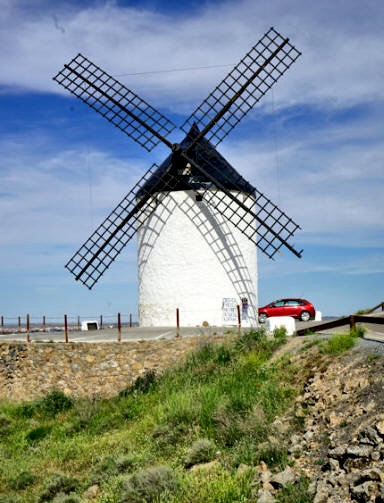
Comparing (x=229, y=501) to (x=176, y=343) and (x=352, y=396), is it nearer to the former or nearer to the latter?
(x=352, y=396)

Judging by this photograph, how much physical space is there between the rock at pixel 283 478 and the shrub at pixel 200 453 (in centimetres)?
178

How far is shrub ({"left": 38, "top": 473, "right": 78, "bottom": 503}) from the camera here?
9.78 m

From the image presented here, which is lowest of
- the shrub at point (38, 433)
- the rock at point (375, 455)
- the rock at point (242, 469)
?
the shrub at point (38, 433)

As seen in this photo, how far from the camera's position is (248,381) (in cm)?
1192

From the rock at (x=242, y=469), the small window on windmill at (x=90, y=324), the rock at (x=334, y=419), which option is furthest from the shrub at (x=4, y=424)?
the small window on windmill at (x=90, y=324)

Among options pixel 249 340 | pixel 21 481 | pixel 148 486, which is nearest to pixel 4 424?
pixel 21 481

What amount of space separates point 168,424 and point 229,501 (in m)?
3.82

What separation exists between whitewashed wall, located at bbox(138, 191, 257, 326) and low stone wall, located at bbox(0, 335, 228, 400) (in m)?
4.30

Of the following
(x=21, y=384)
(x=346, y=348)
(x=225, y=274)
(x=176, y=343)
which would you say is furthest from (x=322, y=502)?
(x=225, y=274)

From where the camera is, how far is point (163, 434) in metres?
10.9

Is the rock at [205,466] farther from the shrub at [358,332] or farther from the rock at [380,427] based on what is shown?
the shrub at [358,332]

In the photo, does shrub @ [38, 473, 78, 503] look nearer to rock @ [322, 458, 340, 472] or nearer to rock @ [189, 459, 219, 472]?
rock @ [189, 459, 219, 472]

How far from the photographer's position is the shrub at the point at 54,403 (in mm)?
14863

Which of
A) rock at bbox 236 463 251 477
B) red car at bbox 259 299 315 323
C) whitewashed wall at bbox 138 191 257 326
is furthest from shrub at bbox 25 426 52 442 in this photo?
red car at bbox 259 299 315 323
